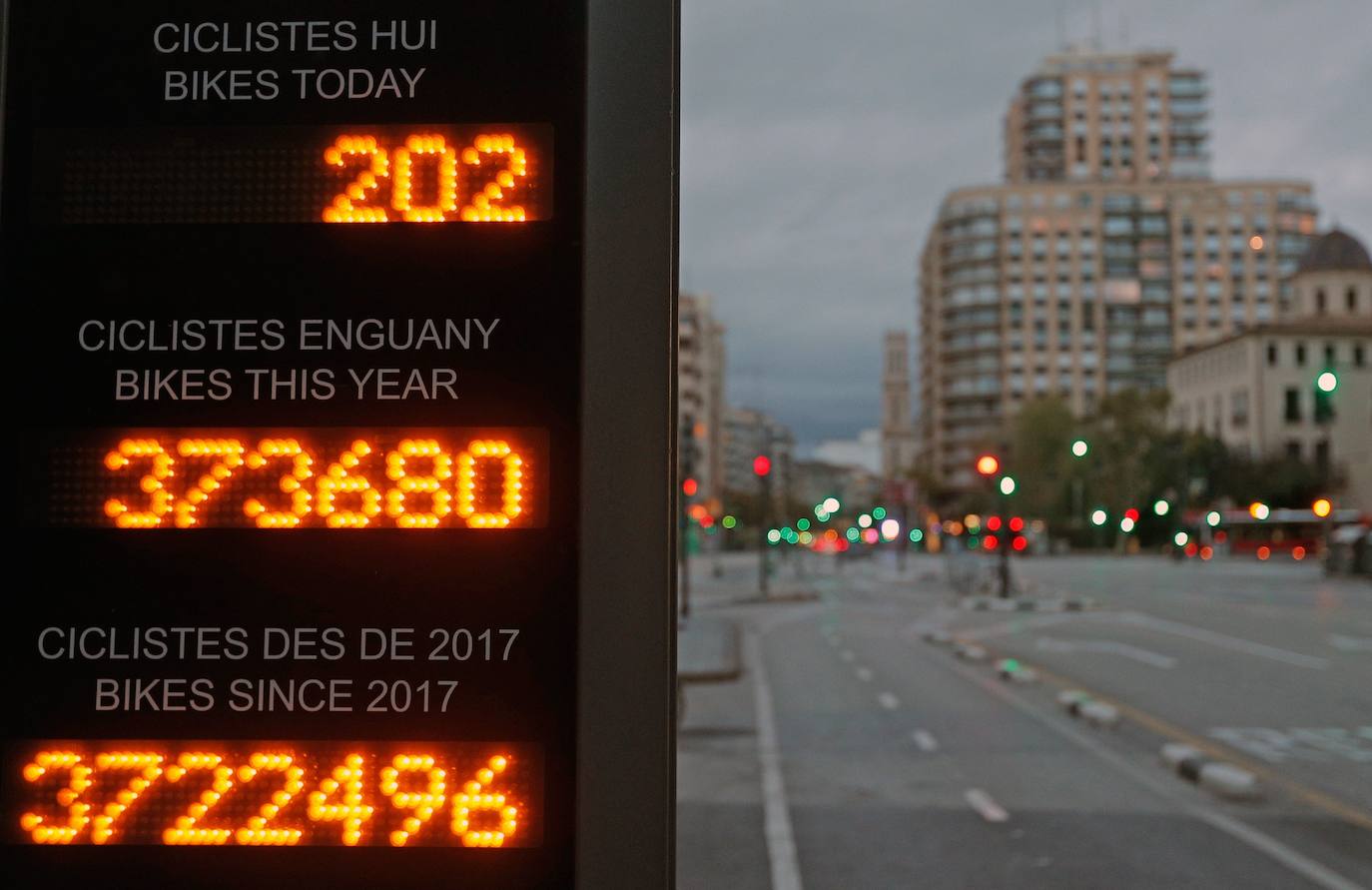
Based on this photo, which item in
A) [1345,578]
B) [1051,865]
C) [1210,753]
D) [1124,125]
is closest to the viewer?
[1051,865]

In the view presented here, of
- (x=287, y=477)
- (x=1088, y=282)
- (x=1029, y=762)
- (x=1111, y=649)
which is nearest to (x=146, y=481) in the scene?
(x=287, y=477)

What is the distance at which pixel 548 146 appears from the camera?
3.11 metres

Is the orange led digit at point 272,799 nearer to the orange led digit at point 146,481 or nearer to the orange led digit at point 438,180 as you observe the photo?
the orange led digit at point 146,481

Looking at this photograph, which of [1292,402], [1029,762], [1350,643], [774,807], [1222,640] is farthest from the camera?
[1292,402]

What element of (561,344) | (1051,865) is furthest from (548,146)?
(1051,865)

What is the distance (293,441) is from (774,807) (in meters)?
8.52

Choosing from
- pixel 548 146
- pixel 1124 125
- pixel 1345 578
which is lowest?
pixel 1345 578

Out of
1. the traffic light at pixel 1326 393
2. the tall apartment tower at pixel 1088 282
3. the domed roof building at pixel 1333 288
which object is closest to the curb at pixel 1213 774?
the traffic light at pixel 1326 393

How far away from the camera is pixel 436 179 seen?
10.2ft

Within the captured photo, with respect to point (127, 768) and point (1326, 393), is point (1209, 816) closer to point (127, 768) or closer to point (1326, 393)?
point (127, 768)

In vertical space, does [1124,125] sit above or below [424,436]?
above

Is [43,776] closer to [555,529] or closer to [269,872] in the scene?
[269,872]

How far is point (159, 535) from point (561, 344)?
986mm

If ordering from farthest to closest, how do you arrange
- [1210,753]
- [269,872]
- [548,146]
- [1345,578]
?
[1345,578], [1210,753], [548,146], [269,872]
